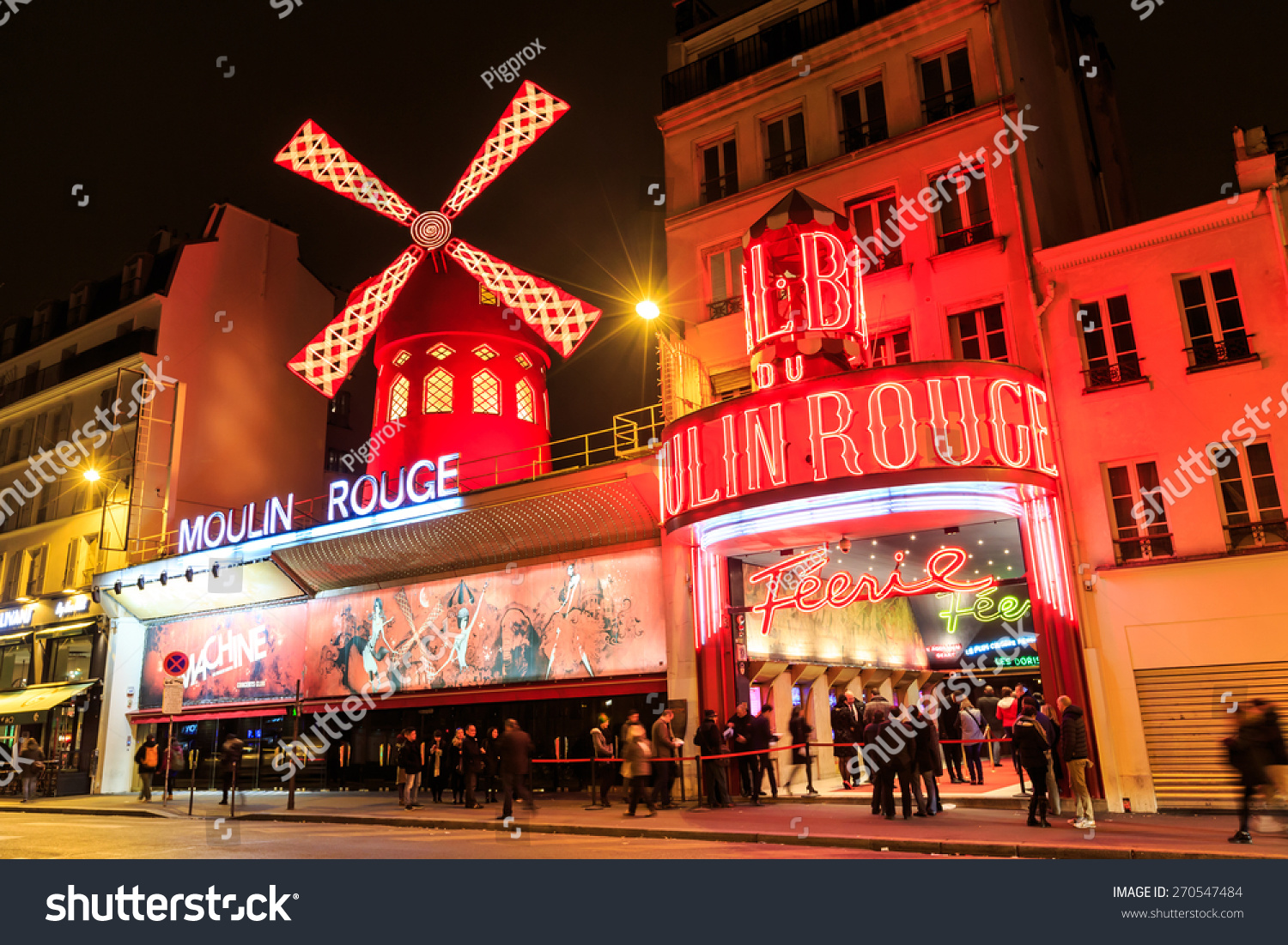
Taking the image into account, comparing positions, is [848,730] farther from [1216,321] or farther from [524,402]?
[524,402]

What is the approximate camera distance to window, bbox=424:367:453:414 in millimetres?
21672

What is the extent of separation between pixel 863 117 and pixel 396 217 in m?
11.8

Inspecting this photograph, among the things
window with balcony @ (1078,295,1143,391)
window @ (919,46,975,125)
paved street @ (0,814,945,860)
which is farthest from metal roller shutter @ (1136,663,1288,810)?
window @ (919,46,975,125)

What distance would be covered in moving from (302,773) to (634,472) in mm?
11171

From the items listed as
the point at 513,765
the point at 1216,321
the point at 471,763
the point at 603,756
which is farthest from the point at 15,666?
the point at 1216,321

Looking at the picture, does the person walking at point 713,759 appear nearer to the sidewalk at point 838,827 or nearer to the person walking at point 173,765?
the sidewalk at point 838,827

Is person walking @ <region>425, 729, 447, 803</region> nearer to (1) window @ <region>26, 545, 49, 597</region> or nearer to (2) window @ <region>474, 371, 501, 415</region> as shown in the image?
(2) window @ <region>474, 371, 501, 415</region>

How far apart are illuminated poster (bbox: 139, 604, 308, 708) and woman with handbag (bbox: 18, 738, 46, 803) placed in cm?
242

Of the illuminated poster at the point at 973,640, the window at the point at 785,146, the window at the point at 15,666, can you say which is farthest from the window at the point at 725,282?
Result: the window at the point at 15,666

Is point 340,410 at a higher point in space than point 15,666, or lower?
higher

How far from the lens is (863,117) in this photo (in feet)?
53.5

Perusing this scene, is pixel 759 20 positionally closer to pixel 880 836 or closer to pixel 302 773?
pixel 880 836

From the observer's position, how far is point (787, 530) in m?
13.9

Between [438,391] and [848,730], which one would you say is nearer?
[848,730]
